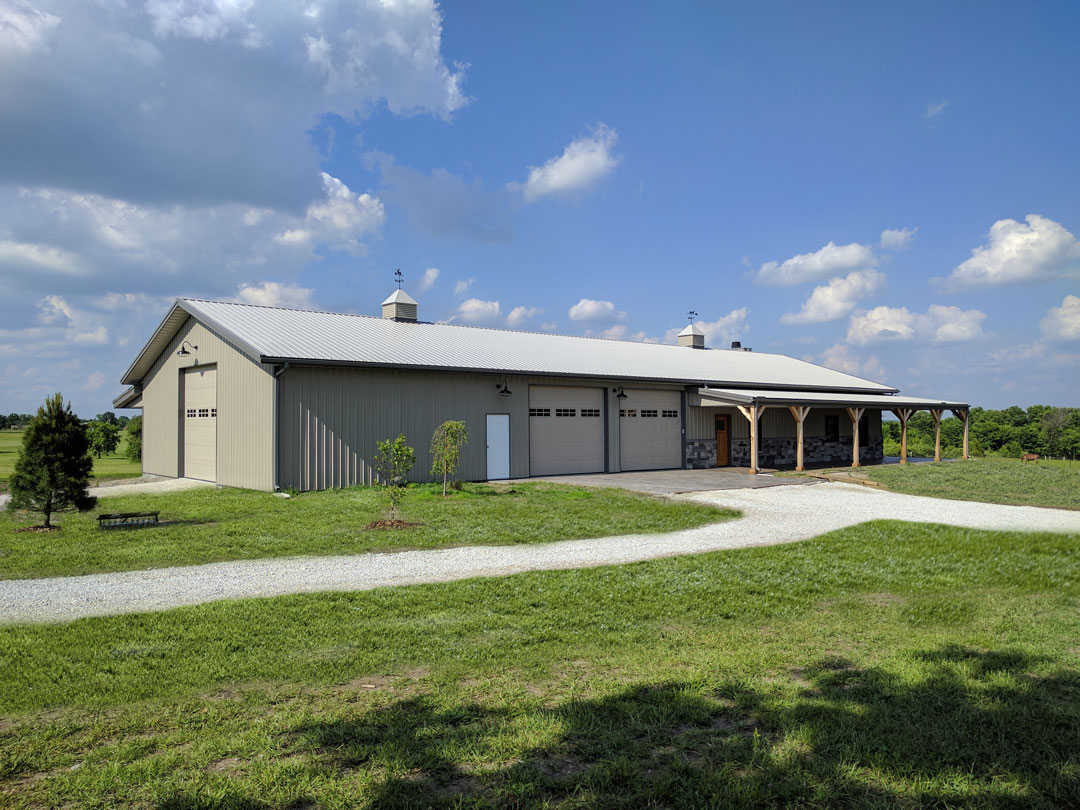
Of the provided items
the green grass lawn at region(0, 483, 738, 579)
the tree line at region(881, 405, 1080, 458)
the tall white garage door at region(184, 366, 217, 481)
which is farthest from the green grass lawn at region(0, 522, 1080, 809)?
the tree line at region(881, 405, 1080, 458)

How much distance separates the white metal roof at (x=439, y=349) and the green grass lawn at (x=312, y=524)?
3.28 m

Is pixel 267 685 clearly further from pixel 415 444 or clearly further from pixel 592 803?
pixel 415 444

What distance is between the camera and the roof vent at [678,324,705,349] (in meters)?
30.5

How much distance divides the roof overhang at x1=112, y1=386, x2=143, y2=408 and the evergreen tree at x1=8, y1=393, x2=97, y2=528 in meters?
12.5

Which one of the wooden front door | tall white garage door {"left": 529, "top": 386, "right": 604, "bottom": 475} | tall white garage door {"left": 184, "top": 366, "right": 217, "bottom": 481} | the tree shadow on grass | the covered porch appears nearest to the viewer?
the tree shadow on grass

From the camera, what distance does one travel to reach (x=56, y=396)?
11.4 meters

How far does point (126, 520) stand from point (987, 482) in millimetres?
20028

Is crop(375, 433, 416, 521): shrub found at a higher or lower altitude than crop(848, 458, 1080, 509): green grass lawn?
higher

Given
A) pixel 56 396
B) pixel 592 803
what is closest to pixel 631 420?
pixel 56 396

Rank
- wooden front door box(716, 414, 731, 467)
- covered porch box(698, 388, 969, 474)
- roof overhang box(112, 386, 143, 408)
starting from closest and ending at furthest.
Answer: covered porch box(698, 388, 969, 474) → roof overhang box(112, 386, 143, 408) → wooden front door box(716, 414, 731, 467)

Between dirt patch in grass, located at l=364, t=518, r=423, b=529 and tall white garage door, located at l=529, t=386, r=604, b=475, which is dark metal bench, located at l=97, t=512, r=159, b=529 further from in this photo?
tall white garage door, located at l=529, t=386, r=604, b=475

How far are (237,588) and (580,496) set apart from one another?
8.79 m

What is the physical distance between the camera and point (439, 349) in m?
19.1

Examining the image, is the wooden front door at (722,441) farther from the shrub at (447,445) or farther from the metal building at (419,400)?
the shrub at (447,445)
